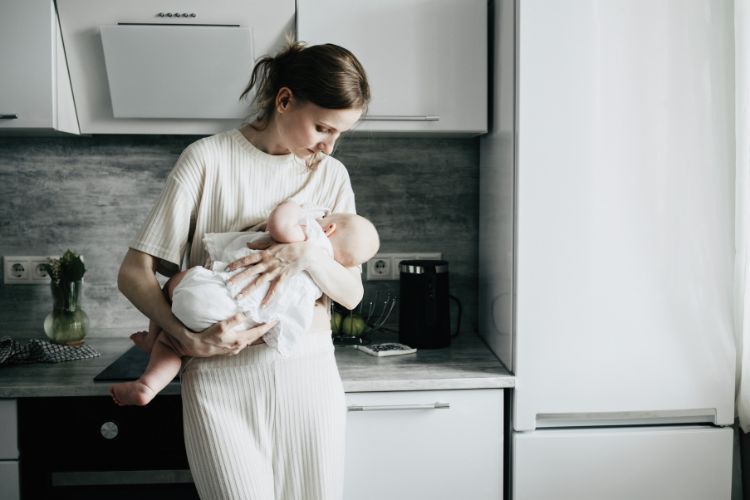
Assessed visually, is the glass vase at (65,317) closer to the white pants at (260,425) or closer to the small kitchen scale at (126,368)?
the small kitchen scale at (126,368)

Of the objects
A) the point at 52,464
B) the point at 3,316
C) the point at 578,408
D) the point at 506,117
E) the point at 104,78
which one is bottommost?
the point at 52,464

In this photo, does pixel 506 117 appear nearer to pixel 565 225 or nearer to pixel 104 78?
pixel 565 225

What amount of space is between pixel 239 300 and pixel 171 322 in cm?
18

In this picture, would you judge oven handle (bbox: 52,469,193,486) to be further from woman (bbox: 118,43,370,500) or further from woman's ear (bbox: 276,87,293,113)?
woman's ear (bbox: 276,87,293,113)

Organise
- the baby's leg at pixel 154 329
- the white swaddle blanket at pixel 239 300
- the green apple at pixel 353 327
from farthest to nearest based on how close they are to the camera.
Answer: the green apple at pixel 353 327, the baby's leg at pixel 154 329, the white swaddle blanket at pixel 239 300

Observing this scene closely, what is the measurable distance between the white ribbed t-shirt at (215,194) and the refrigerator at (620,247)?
643 mm

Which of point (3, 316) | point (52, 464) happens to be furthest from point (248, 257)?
point (3, 316)

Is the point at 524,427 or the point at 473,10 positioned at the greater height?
the point at 473,10

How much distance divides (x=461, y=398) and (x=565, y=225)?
0.53 meters

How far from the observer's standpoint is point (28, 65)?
6.40 feet

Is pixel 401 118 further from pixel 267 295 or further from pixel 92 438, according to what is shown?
pixel 92 438

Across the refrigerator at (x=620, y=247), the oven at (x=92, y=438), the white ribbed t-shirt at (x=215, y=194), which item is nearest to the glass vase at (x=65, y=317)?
the oven at (x=92, y=438)

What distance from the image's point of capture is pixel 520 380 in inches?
73.0

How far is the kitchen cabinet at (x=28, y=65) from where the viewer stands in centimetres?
194
